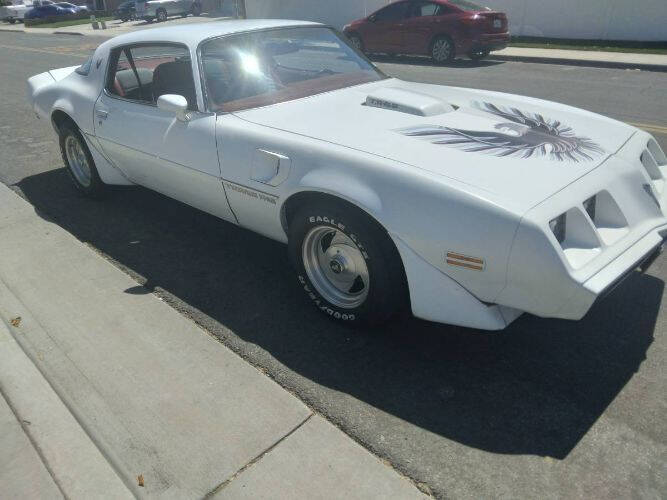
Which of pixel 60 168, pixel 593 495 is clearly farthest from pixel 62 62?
pixel 593 495

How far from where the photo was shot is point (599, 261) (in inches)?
98.2

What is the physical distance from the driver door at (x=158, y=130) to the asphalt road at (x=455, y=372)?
0.55m

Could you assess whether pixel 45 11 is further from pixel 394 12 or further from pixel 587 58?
pixel 587 58

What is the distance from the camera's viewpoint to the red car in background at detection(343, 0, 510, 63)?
42.1 feet

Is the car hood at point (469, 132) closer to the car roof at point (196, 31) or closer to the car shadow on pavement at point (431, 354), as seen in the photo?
the car roof at point (196, 31)

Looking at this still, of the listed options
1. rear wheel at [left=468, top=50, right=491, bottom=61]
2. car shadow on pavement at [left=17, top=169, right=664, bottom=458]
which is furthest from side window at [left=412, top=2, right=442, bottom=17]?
car shadow on pavement at [left=17, top=169, right=664, bottom=458]

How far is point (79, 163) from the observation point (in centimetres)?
540

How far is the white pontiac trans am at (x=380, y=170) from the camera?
2.51 metres

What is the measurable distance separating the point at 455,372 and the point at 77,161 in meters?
4.24

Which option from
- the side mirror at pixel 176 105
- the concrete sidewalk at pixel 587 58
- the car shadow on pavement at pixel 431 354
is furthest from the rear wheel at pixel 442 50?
the side mirror at pixel 176 105

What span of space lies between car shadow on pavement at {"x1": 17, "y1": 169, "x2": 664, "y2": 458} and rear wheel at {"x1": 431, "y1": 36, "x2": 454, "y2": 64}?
10.5 m

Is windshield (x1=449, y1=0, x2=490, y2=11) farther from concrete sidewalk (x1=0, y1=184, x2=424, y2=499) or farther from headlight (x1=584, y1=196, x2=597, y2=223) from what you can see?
concrete sidewalk (x1=0, y1=184, x2=424, y2=499)

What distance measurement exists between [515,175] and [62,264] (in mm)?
3342

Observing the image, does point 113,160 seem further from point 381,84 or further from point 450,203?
Result: point 450,203
